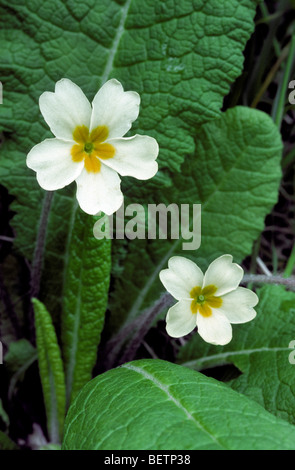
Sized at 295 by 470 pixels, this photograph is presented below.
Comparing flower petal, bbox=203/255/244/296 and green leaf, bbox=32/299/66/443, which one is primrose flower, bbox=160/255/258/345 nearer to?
flower petal, bbox=203/255/244/296

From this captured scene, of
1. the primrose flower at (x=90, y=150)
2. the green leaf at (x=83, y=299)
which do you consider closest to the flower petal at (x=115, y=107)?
the primrose flower at (x=90, y=150)

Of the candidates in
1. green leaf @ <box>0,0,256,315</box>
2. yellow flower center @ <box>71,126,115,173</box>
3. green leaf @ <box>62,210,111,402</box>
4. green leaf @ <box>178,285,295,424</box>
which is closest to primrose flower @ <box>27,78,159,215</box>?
yellow flower center @ <box>71,126,115,173</box>

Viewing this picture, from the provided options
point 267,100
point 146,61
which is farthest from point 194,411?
point 267,100

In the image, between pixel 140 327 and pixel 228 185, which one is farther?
pixel 228 185

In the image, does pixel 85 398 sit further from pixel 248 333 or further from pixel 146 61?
pixel 146 61

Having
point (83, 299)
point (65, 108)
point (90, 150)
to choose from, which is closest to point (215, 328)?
point (83, 299)

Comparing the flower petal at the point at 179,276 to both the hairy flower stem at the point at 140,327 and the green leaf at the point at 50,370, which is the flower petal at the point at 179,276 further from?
the green leaf at the point at 50,370

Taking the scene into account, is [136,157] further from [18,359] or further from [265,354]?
[18,359]
